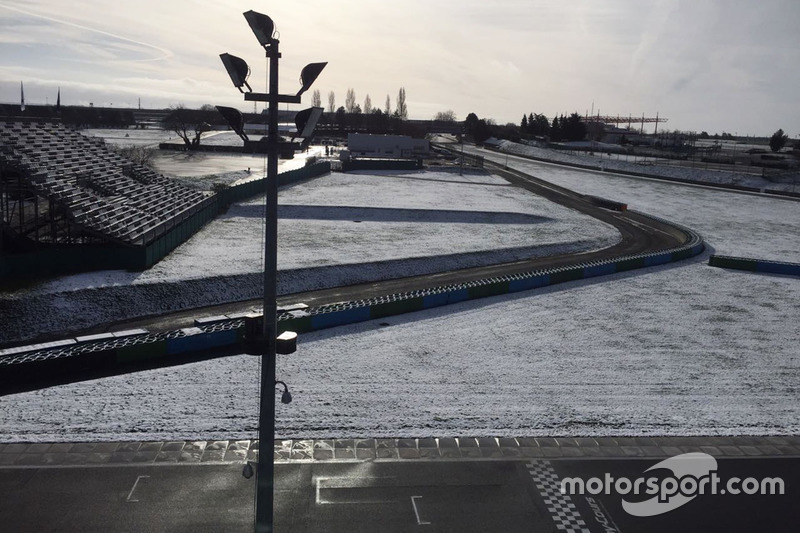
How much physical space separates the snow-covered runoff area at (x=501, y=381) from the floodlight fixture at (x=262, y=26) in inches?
525

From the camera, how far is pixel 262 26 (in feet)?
26.4

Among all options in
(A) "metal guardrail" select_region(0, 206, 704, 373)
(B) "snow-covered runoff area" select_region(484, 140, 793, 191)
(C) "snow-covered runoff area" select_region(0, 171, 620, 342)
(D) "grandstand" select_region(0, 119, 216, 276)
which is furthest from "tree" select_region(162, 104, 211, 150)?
(A) "metal guardrail" select_region(0, 206, 704, 373)

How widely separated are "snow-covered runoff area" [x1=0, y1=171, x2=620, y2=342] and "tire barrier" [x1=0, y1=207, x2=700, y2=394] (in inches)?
194

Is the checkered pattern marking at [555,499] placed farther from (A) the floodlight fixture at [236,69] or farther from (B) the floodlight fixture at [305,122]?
(A) the floodlight fixture at [236,69]

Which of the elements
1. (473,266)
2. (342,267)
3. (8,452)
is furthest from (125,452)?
(473,266)

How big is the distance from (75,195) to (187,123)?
119689 millimetres

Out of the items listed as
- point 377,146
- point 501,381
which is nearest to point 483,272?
point 501,381

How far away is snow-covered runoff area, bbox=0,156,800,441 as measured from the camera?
19.2 meters

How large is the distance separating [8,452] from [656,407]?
20.9 m

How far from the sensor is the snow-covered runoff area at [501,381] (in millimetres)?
19219

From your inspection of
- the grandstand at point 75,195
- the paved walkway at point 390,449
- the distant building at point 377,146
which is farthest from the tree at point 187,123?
the paved walkway at point 390,449

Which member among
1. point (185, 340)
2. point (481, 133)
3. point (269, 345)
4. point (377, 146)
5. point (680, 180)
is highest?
point (481, 133)

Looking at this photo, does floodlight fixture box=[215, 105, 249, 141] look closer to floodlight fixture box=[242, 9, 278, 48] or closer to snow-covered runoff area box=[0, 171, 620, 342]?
floodlight fixture box=[242, 9, 278, 48]

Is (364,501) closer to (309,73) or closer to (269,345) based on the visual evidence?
(269,345)
